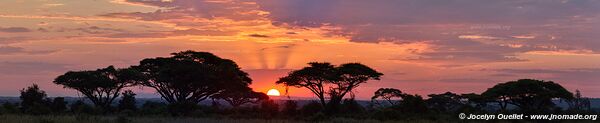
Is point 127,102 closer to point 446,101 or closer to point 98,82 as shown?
point 98,82

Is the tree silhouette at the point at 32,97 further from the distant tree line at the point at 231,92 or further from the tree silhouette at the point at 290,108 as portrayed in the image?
the tree silhouette at the point at 290,108

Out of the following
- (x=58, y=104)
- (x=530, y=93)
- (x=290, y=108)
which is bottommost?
(x=290, y=108)

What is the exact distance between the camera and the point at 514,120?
145 ft

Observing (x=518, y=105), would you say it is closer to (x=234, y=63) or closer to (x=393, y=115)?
(x=393, y=115)

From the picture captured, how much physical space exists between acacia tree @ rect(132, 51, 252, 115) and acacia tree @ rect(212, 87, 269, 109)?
102 cm

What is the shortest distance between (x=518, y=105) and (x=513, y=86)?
1.66 metres

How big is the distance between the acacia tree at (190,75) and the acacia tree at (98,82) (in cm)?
147

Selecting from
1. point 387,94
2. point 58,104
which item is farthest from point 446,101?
point 58,104

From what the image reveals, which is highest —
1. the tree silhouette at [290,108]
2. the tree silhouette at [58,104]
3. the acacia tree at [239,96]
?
the acacia tree at [239,96]

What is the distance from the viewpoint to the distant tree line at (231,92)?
58344mm

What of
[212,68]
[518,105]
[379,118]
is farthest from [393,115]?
[212,68]

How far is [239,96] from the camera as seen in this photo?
79062mm

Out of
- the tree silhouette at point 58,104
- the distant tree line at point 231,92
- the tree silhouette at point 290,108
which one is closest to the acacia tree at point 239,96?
the distant tree line at point 231,92

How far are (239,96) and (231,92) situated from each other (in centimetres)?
487
